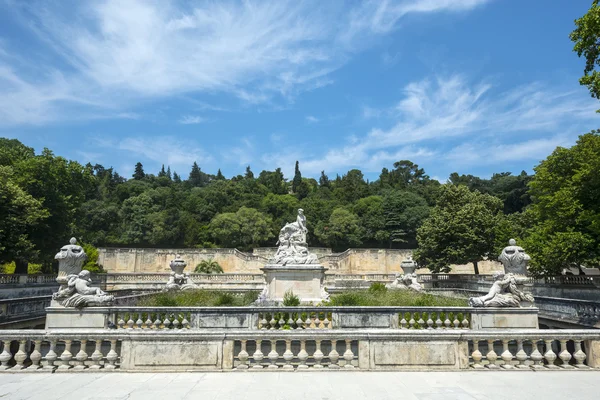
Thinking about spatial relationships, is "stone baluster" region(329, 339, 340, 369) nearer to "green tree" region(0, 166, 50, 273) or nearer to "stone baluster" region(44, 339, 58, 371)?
"stone baluster" region(44, 339, 58, 371)

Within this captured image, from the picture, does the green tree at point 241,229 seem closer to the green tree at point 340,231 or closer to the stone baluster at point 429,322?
the green tree at point 340,231

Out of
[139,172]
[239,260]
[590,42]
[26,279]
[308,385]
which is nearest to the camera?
[308,385]

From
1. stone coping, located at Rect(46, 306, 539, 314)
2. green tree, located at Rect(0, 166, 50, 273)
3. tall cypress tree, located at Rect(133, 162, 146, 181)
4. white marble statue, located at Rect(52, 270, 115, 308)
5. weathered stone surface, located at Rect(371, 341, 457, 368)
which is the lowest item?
weathered stone surface, located at Rect(371, 341, 457, 368)

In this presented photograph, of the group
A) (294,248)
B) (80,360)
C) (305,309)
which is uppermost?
(294,248)

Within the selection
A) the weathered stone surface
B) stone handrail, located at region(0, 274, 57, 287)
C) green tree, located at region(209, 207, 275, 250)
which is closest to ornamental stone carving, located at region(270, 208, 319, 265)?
the weathered stone surface

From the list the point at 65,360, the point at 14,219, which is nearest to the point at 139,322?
the point at 65,360

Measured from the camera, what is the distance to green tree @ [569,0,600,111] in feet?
50.6

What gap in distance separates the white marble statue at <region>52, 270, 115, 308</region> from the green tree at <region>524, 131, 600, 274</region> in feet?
71.1

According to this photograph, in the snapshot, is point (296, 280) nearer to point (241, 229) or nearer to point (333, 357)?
point (333, 357)

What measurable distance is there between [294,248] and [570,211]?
16.3 metres

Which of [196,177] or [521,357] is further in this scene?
[196,177]

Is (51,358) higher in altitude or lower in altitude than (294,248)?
lower

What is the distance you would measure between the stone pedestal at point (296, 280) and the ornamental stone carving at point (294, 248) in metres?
0.31

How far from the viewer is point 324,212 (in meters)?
59.9
